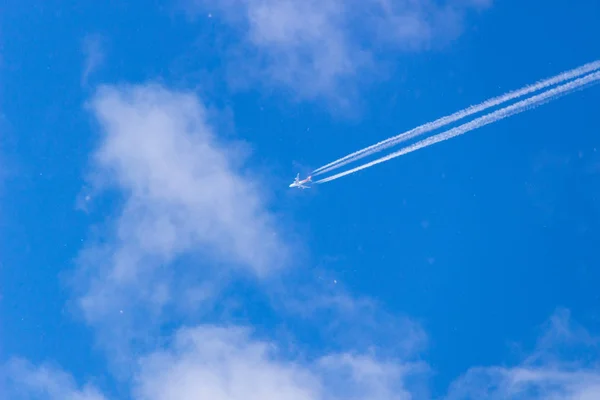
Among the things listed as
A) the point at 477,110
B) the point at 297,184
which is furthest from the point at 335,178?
the point at 477,110

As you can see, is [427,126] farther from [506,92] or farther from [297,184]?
[297,184]

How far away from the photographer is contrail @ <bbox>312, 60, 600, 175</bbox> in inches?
1027

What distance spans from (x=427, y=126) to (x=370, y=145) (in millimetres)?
2975

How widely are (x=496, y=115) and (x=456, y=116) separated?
6.29 feet

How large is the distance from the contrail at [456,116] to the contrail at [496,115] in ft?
1.10

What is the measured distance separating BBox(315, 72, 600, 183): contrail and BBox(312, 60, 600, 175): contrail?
34 cm

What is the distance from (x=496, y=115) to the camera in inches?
1045

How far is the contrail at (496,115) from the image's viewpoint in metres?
26.2

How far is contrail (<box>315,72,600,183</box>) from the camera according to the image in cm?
2616

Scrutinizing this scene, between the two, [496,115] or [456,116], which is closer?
[496,115]

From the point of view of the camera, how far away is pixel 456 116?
26766mm

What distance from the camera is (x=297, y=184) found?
2728cm

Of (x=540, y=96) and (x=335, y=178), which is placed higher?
(x=540, y=96)

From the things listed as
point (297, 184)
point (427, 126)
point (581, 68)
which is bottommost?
point (297, 184)
